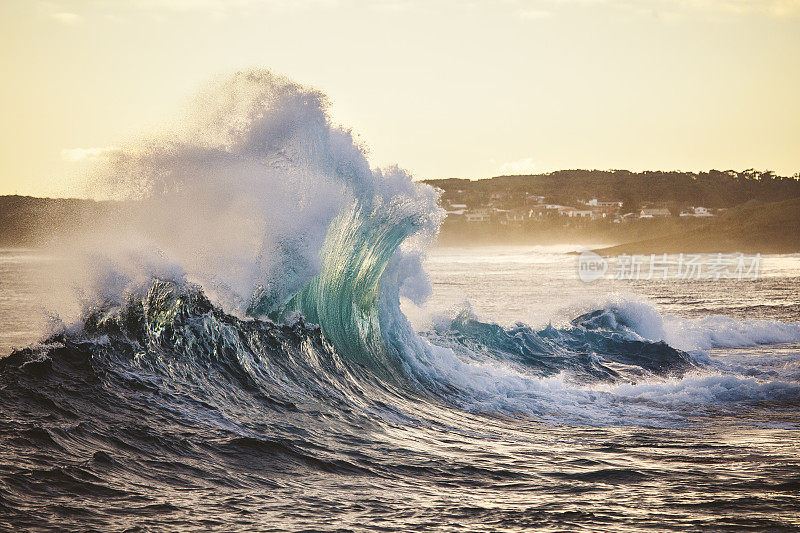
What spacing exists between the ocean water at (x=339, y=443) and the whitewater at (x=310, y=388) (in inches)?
1.1

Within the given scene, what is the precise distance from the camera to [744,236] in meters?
90.4

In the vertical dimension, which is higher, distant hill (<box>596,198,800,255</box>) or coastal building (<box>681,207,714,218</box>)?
coastal building (<box>681,207,714,218</box>)

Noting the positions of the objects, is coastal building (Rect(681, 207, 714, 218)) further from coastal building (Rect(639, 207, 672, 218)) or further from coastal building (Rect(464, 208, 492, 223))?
coastal building (Rect(464, 208, 492, 223))

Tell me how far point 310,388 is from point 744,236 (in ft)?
306

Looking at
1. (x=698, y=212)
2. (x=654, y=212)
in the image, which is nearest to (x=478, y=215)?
(x=654, y=212)

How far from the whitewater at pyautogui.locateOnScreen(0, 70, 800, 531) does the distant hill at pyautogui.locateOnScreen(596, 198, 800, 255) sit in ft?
264

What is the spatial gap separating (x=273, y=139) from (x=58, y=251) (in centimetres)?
345

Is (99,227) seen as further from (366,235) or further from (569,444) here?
(569,444)

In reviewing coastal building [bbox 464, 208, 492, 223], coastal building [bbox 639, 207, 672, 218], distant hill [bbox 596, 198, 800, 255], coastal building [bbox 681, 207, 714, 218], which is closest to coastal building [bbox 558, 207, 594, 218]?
coastal building [bbox 639, 207, 672, 218]

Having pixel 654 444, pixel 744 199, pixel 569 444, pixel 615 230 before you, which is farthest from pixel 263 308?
pixel 744 199

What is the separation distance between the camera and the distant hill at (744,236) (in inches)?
3484

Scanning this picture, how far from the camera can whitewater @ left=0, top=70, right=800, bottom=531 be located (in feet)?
16.5

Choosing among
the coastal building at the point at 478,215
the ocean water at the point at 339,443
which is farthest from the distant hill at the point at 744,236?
the ocean water at the point at 339,443

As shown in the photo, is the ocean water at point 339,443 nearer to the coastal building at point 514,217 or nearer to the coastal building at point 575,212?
the coastal building at point 514,217
